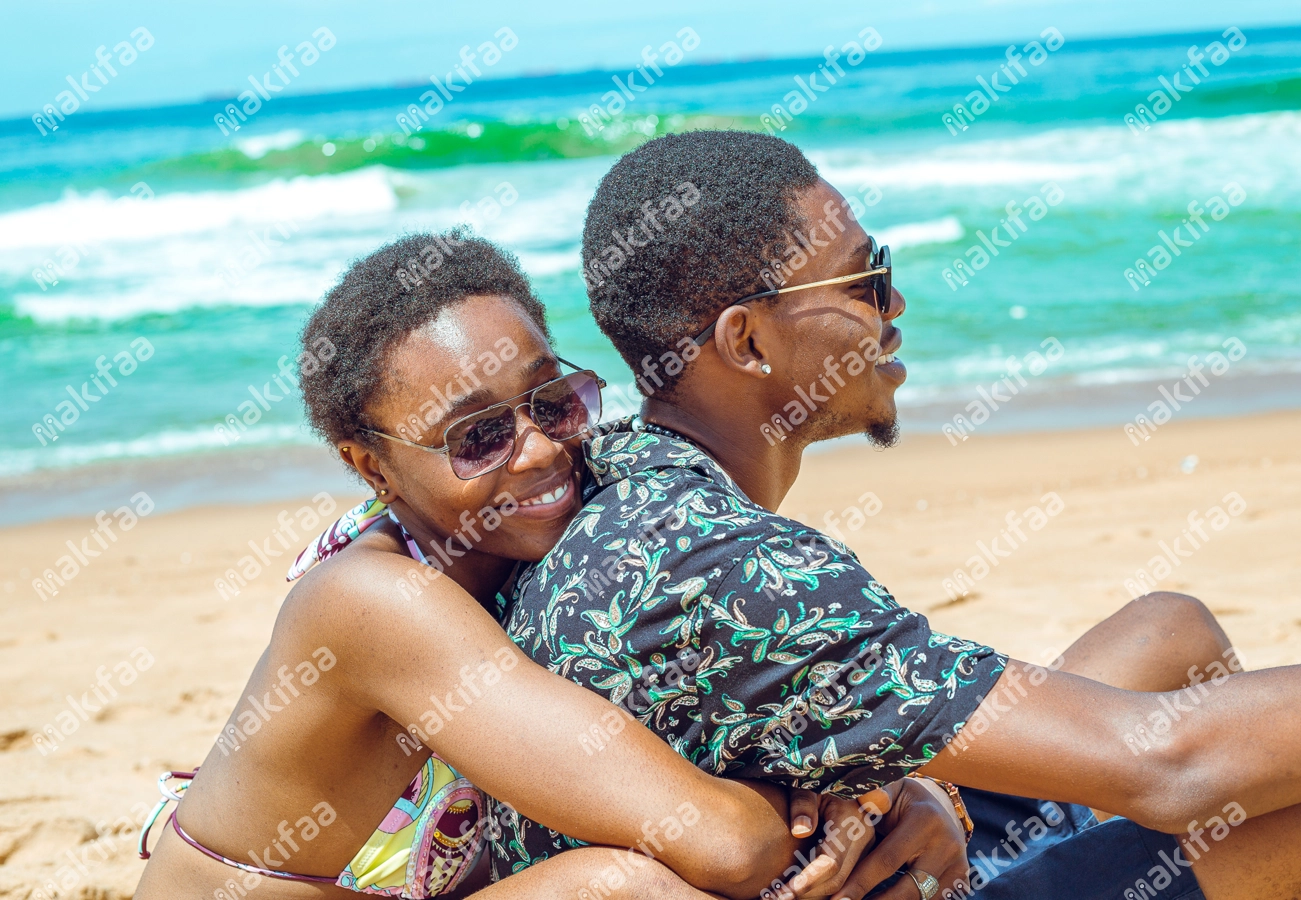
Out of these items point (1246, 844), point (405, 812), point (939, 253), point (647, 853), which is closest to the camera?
point (647, 853)

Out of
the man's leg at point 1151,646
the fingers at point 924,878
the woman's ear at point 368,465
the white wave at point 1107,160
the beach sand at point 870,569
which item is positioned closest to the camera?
the fingers at point 924,878

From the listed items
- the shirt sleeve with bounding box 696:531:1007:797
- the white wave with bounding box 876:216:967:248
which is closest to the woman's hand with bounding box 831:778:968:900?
the shirt sleeve with bounding box 696:531:1007:797

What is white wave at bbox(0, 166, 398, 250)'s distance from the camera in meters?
19.6

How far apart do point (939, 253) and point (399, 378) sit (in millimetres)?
12564

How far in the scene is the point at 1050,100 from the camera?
29.3 m

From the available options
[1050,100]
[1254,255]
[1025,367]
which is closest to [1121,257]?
[1254,255]

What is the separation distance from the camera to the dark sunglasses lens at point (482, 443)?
2.32 meters

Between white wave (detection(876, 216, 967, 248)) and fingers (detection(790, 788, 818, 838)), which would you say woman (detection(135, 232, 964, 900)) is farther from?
white wave (detection(876, 216, 967, 248))

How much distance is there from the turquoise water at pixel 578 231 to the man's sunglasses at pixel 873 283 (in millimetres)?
2539

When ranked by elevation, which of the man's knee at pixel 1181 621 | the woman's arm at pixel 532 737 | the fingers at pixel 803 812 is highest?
the woman's arm at pixel 532 737

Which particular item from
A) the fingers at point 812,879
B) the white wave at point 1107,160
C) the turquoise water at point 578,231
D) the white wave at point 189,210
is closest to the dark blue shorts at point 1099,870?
the fingers at point 812,879

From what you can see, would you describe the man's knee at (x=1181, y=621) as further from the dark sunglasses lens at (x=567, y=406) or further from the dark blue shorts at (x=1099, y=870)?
the dark sunglasses lens at (x=567, y=406)

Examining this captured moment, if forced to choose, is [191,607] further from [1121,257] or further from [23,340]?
[1121,257]

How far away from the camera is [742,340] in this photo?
2412 mm
